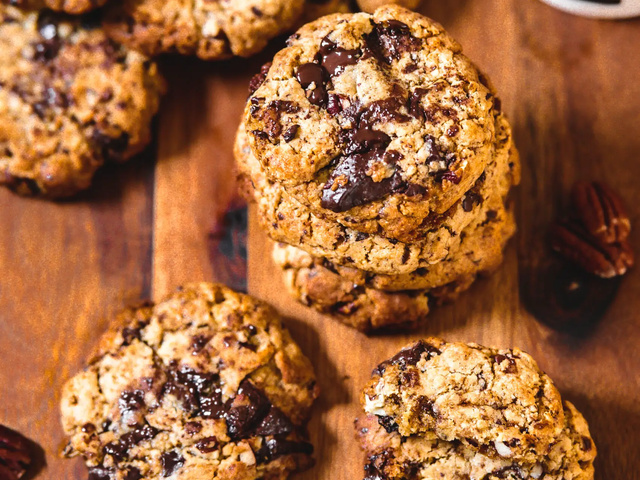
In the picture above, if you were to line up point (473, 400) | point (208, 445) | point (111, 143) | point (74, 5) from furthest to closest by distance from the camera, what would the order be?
point (111, 143) → point (74, 5) → point (208, 445) → point (473, 400)

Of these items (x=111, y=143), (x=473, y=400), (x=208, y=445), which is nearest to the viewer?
(x=473, y=400)

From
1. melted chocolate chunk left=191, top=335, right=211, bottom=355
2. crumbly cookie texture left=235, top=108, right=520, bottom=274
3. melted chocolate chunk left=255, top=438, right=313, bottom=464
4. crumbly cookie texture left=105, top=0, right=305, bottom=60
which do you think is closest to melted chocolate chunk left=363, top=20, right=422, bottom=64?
crumbly cookie texture left=235, top=108, right=520, bottom=274

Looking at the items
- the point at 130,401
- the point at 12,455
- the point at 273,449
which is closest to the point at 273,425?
the point at 273,449

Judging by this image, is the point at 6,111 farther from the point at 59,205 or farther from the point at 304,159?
the point at 304,159

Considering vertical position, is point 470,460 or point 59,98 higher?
point 59,98

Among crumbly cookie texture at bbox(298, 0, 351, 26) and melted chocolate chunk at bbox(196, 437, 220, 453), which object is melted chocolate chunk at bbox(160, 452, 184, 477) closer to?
melted chocolate chunk at bbox(196, 437, 220, 453)

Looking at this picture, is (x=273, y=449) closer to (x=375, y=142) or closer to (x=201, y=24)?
(x=375, y=142)

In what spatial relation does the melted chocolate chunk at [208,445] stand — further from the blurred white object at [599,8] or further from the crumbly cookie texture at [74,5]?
the blurred white object at [599,8]
